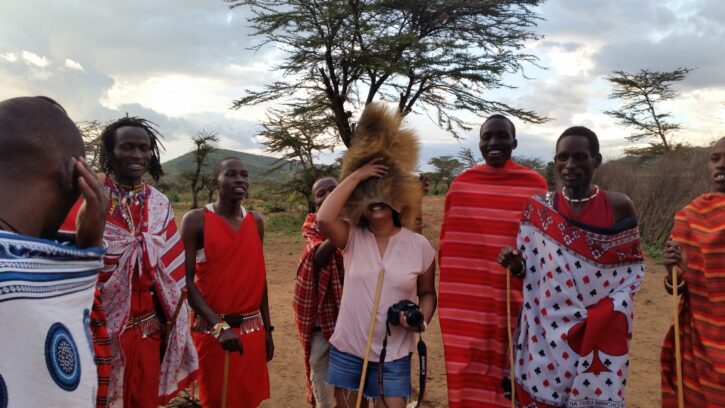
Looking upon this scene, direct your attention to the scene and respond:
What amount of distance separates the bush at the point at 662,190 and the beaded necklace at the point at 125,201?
11373 mm

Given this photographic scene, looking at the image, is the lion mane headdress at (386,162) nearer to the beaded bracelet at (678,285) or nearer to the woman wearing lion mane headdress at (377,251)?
the woman wearing lion mane headdress at (377,251)

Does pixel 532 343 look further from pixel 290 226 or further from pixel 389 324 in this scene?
pixel 290 226

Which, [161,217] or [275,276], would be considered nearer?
[161,217]

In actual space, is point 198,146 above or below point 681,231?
above

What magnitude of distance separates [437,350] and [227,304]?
10.7 ft

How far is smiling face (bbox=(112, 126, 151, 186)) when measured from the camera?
2686 mm

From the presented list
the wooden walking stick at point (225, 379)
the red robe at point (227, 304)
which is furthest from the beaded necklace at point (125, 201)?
the wooden walking stick at point (225, 379)

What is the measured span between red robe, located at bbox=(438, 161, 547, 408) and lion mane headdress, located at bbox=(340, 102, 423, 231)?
569 mm

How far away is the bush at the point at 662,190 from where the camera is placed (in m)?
11.5

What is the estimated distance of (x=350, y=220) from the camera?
2.79 m

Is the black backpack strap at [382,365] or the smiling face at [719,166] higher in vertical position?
the smiling face at [719,166]

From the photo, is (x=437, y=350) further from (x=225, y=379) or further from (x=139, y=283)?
(x=139, y=283)

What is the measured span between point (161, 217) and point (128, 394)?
3.11 feet

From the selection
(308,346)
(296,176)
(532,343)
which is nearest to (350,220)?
(308,346)
